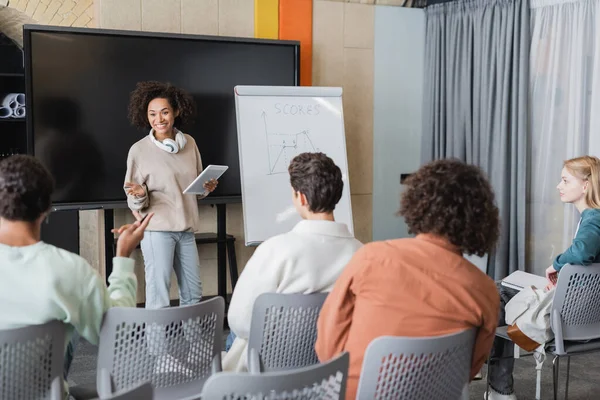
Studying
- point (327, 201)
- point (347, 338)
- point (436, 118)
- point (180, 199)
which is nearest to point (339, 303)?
point (347, 338)

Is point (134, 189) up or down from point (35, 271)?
up

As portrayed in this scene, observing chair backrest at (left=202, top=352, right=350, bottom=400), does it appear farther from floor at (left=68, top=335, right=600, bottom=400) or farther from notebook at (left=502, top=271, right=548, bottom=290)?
floor at (left=68, top=335, right=600, bottom=400)

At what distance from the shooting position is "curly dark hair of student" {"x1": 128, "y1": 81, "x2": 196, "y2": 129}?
3.83 meters

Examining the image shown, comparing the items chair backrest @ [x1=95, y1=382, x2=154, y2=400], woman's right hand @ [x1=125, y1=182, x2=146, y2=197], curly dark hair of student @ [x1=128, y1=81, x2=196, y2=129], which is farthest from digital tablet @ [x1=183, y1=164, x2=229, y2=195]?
chair backrest @ [x1=95, y1=382, x2=154, y2=400]

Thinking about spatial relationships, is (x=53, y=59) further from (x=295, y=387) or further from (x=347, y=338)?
(x=295, y=387)

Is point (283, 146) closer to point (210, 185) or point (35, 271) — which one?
point (210, 185)

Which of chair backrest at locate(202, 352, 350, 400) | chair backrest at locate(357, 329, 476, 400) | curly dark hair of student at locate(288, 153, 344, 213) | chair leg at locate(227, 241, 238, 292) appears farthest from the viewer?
chair leg at locate(227, 241, 238, 292)

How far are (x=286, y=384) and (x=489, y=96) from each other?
4035 millimetres

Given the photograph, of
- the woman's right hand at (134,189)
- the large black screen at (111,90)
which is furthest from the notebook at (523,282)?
the large black screen at (111,90)

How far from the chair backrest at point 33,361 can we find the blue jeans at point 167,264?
180cm

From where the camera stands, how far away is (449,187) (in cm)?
182

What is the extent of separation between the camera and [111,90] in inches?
177

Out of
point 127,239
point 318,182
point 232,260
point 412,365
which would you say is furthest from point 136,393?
point 232,260

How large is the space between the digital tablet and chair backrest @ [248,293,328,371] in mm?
1409
